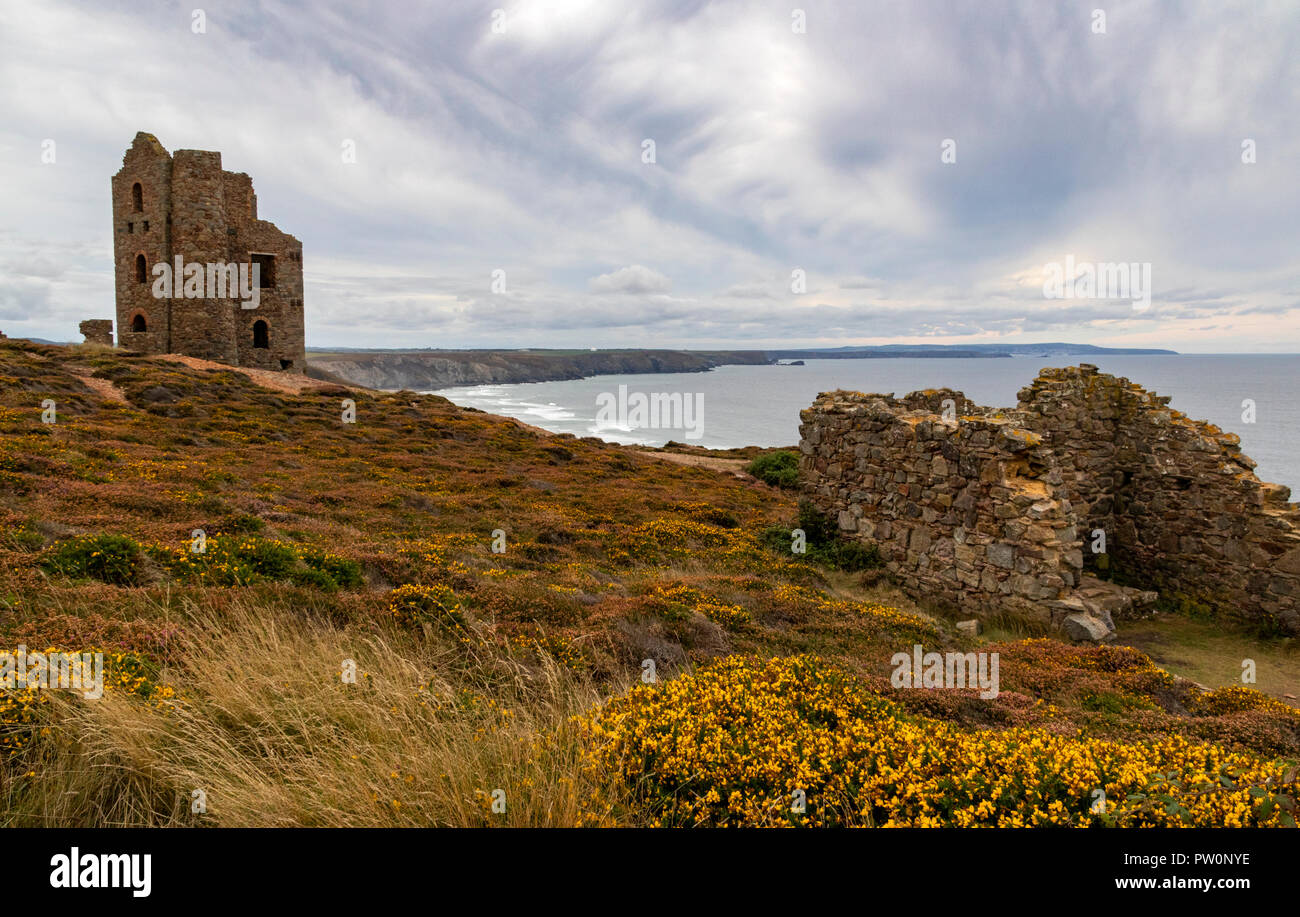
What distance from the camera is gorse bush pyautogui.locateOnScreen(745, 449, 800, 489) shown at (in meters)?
30.0

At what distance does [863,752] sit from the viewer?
4.41m

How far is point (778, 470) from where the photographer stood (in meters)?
31.4

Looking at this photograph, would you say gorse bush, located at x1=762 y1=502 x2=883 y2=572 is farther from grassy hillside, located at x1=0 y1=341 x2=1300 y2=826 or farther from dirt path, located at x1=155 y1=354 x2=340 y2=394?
dirt path, located at x1=155 y1=354 x2=340 y2=394

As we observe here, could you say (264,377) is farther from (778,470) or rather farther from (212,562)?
(212,562)

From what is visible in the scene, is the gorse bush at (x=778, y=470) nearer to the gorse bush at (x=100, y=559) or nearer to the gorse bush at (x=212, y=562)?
the gorse bush at (x=212, y=562)

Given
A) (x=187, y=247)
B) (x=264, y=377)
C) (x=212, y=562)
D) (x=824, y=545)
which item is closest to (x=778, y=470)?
(x=824, y=545)

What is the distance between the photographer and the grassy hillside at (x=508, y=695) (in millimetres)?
3648

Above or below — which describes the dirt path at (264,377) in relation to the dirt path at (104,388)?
above

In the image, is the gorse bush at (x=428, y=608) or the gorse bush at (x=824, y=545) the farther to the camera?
the gorse bush at (x=824, y=545)

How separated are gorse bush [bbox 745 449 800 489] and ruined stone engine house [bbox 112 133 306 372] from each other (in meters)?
31.0

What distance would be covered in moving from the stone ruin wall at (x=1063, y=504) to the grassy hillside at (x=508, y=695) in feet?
4.55

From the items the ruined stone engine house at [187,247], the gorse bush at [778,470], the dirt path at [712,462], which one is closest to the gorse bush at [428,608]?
the gorse bush at [778,470]
